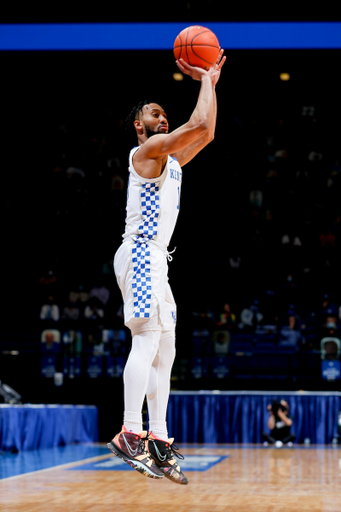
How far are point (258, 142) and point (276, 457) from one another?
8.82 m

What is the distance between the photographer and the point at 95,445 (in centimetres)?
1094

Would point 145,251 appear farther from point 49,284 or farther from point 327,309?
point 49,284

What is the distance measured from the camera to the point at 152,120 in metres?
3.71

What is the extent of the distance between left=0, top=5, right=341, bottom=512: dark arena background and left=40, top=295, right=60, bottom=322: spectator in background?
0.04 meters

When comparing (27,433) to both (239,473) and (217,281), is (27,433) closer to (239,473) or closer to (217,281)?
(239,473)

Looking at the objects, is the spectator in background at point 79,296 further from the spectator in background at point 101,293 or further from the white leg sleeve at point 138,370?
the white leg sleeve at point 138,370

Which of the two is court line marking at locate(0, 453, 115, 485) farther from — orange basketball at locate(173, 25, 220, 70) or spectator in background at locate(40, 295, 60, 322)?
spectator in background at locate(40, 295, 60, 322)

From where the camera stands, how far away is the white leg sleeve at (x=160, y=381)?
3660 millimetres

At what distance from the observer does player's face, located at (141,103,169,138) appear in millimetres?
3705

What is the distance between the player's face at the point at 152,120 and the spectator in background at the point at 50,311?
9.60 meters

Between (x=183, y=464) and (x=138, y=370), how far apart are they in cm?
448

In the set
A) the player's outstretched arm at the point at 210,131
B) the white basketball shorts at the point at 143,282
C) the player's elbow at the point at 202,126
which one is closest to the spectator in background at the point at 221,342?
the player's outstretched arm at the point at 210,131

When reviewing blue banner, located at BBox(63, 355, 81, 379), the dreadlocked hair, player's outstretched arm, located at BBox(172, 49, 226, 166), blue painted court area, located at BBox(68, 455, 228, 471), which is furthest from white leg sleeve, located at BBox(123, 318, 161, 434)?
blue banner, located at BBox(63, 355, 81, 379)

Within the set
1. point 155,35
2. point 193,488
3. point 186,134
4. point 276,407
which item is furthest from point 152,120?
point 276,407
